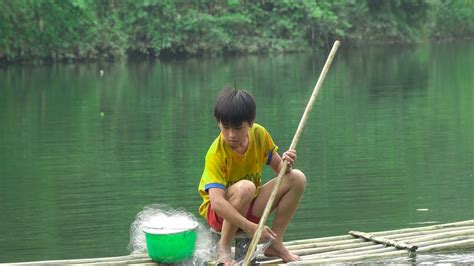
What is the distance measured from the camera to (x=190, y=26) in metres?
42.8

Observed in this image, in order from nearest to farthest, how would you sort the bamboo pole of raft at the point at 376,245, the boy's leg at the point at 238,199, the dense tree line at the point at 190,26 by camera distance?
the boy's leg at the point at 238,199 < the bamboo pole of raft at the point at 376,245 < the dense tree line at the point at 190,26

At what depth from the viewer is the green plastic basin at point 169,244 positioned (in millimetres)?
6047

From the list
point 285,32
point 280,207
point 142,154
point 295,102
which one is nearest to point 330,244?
point 280,207

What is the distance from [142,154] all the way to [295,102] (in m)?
7.59

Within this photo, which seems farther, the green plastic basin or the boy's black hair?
the green plastic basin

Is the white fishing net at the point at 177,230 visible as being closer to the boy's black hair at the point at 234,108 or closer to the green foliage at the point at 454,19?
the boy's black hair at the point at 234,108

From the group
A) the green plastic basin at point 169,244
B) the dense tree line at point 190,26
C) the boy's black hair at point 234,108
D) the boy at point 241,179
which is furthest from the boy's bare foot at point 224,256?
the dense tree line at point 190,26

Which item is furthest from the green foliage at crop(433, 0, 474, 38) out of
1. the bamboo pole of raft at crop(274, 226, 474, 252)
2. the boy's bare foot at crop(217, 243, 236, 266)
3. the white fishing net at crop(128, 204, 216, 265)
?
the boy's bare foot at crop(217, 243, 236, 266)

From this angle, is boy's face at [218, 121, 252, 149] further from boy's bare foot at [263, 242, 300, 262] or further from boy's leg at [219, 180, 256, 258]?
boy's bare foot at [263, 242, 300, 262]

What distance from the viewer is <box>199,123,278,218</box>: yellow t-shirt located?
6.10 meters

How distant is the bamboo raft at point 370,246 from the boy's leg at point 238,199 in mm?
284

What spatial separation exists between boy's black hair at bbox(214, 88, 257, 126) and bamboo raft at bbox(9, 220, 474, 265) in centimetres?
93

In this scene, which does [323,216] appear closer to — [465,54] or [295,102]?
[295,102]

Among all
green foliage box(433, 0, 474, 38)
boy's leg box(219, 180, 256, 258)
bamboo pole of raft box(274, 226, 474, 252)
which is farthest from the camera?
green foliage box(433, 0, 474, 38)
